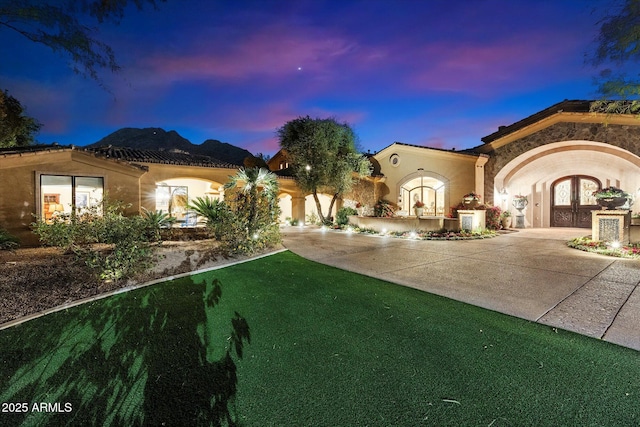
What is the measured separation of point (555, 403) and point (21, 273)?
29.4 ft

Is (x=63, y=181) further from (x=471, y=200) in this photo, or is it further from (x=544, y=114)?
(x=544, y=114)

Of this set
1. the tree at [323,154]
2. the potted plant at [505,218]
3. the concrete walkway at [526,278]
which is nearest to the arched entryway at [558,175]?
the potted plant at [505,218]

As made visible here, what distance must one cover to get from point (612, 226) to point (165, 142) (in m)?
65.2

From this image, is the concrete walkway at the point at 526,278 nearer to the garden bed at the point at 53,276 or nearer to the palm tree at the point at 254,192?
the palm tree at the point at 254,192

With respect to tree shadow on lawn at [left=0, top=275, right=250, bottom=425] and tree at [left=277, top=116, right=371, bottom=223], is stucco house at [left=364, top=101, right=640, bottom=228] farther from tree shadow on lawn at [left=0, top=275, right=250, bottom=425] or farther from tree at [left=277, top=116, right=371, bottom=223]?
tree shadow on lawn at [left=0, top=275, right=250, bottom=425]

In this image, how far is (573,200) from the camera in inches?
682

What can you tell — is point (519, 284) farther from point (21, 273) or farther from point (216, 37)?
point (216, 37)

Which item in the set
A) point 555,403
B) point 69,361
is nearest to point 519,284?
point 555,403

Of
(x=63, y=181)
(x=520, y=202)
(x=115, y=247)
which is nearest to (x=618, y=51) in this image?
(x=520, y=202)

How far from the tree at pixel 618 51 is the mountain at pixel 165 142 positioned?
5258 centimetres

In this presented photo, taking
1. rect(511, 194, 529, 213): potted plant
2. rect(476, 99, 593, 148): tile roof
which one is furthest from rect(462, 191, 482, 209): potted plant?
rect(511, 194, 529, 213): potted plant

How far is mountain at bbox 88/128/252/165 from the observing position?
185 ft

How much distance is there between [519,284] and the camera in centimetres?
557

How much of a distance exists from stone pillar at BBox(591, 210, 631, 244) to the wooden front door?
27.6 feet
